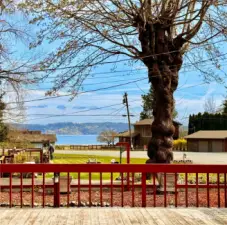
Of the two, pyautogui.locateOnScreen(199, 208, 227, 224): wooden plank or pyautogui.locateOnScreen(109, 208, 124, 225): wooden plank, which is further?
pyautogui.locateOnScreen(199, 208, 227, 224): wooden plank

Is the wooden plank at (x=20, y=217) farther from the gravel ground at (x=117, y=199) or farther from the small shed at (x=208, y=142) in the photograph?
the small shed at (x=208, y=142)

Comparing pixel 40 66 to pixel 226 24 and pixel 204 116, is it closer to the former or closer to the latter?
pixel 226 24

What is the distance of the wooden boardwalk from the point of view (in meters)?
5.78

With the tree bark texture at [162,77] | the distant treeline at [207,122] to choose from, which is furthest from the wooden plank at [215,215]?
the distant treeline at [207,122]

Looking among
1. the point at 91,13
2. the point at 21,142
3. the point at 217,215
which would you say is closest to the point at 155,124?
the point at 91,13

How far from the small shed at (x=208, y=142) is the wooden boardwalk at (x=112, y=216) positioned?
48.8 meters

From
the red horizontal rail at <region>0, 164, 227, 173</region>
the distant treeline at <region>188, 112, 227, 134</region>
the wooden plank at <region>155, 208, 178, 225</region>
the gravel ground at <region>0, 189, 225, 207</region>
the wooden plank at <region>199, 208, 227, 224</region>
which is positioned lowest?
the gravel ground at <region>0, 189, 225, 207</region>

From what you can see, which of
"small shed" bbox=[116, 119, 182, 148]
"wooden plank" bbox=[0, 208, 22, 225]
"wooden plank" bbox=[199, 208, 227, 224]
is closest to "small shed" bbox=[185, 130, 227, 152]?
"small shed" bbox=[116, 119, 182, 148]

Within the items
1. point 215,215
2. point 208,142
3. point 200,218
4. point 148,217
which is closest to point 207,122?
point 208,142

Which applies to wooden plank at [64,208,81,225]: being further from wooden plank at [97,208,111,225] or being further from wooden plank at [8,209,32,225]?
wooden plank at [8,209,32,225]

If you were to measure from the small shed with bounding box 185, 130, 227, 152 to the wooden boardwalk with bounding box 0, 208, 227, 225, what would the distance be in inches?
1920

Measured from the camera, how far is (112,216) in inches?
243

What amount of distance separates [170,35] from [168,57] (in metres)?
0.66

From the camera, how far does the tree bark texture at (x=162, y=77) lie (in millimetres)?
11508
